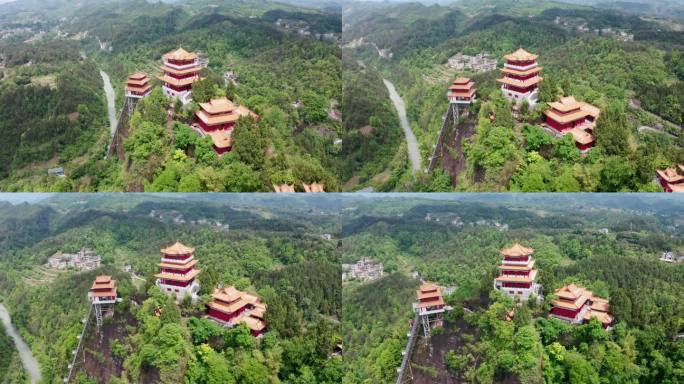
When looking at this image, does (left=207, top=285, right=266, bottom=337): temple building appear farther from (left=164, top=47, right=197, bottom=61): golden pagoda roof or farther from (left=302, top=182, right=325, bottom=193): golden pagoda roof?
(left=164, top=47, right=197, bottom=61): golden pagoda roof

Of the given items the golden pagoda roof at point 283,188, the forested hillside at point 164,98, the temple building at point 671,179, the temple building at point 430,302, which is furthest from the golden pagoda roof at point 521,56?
the golden pagoda roof at point 283,188

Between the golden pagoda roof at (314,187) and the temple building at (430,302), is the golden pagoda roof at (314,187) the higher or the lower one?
the higher one

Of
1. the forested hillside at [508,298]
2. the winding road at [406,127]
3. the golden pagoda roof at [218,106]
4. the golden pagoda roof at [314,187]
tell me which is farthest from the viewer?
the winding road at [406,127]

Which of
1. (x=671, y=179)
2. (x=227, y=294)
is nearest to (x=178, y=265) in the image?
(x=227, y=294)

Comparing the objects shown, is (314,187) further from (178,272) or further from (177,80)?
(177,80)

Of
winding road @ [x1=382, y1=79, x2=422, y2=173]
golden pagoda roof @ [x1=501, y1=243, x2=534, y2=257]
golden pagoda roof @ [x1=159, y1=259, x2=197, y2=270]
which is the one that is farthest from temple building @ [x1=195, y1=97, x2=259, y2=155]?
golden pagoda roof @ [x1=501, y1=243, x2=534, y2=257]

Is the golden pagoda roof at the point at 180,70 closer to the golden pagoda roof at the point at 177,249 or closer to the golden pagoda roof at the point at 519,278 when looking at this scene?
the golden pagoda roof at the point at 177,249
